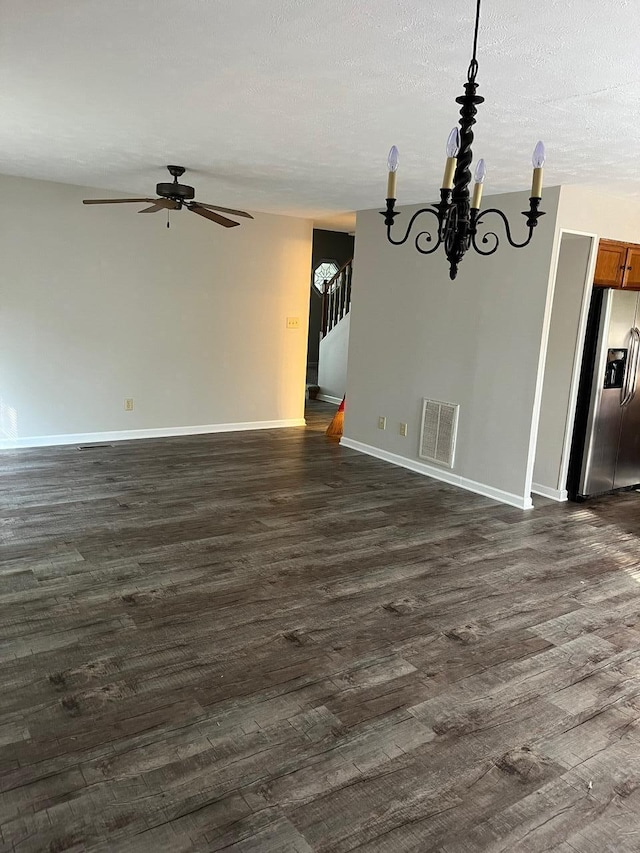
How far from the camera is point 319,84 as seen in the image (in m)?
2.70

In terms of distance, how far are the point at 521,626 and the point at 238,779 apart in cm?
165

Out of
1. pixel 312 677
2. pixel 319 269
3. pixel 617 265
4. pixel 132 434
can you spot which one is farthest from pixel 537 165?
pixel 319 269

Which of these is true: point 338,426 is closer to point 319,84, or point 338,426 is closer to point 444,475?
point 444,475

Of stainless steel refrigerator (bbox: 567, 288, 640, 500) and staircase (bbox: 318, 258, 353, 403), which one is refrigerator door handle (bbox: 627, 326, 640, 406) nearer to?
stainless steel refrigerator (bbox: 567, 288, 640, 500)

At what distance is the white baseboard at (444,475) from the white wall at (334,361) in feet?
9.40

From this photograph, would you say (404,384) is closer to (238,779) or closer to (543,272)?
(543,272)

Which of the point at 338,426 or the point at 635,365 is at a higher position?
the point at 635,365

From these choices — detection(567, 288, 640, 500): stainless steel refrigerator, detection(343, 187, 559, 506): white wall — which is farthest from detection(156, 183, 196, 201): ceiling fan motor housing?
detection(567, 288, 640, 500): stainless steel refrigerator

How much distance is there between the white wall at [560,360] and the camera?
A: 491cm

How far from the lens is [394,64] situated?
243 cm

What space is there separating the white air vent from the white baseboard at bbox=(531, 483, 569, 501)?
2.46ft

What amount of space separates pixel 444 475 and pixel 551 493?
907mm

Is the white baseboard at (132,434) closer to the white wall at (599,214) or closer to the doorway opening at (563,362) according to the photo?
the doorway opening at (563,362)

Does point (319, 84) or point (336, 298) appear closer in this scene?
point (319, 84)
